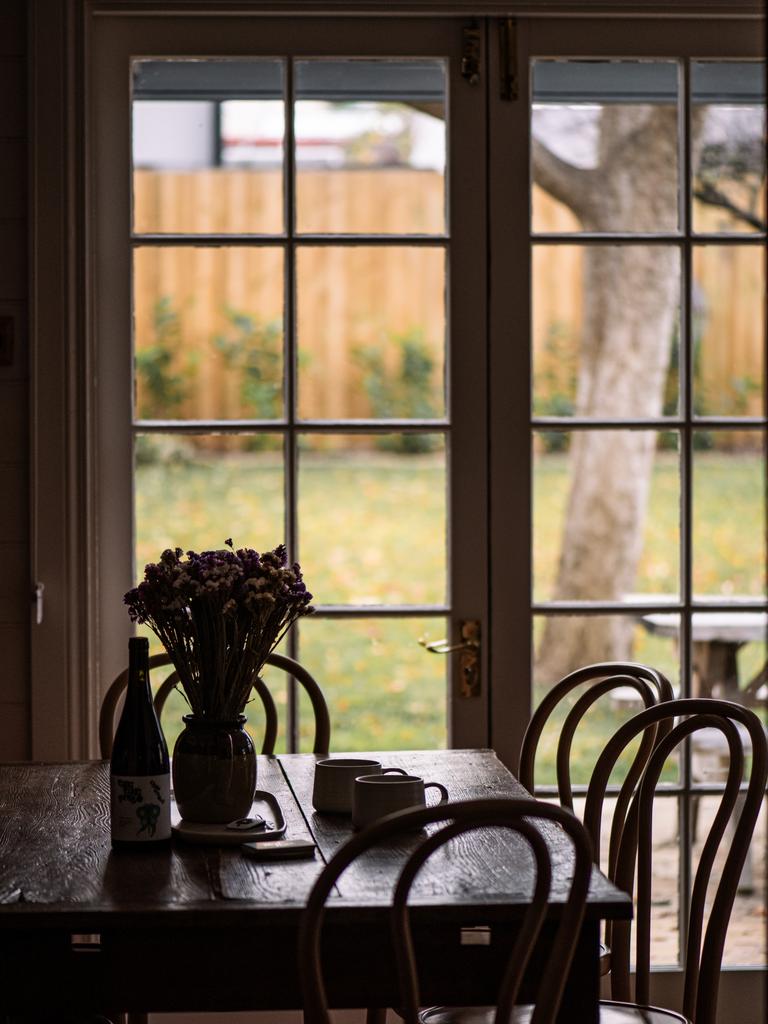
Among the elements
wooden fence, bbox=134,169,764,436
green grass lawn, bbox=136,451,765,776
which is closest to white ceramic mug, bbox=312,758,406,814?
wooden fence, bbox=134,169,764,436

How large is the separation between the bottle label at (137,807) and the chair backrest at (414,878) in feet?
1.29

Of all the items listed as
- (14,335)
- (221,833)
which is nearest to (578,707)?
(221,833)

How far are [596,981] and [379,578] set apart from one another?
168 inches

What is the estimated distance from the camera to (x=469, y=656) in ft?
9.03

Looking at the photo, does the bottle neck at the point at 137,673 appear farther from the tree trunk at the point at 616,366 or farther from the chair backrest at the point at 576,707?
the tree trunk at the point at 616,366

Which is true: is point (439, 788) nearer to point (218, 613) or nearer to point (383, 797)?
point (383, 797)

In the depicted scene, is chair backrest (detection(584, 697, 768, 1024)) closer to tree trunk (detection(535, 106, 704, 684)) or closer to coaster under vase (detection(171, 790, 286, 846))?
coaster under vase (detection(171, 790, 286, 846))

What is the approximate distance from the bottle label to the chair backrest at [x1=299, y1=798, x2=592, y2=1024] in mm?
394

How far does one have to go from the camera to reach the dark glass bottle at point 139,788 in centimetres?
167

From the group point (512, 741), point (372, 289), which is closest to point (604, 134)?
point (372, 289)

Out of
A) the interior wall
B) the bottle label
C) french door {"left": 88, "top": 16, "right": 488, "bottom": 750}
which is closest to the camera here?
the bottle label

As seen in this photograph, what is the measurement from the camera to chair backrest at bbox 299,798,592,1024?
1.33 m

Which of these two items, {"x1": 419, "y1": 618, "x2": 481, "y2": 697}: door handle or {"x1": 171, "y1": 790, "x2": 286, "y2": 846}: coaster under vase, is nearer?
{"x1": 171, "y1": 790, "x2": 286, "y2": 846}: coaster under vase

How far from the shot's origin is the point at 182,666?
5.88ft
